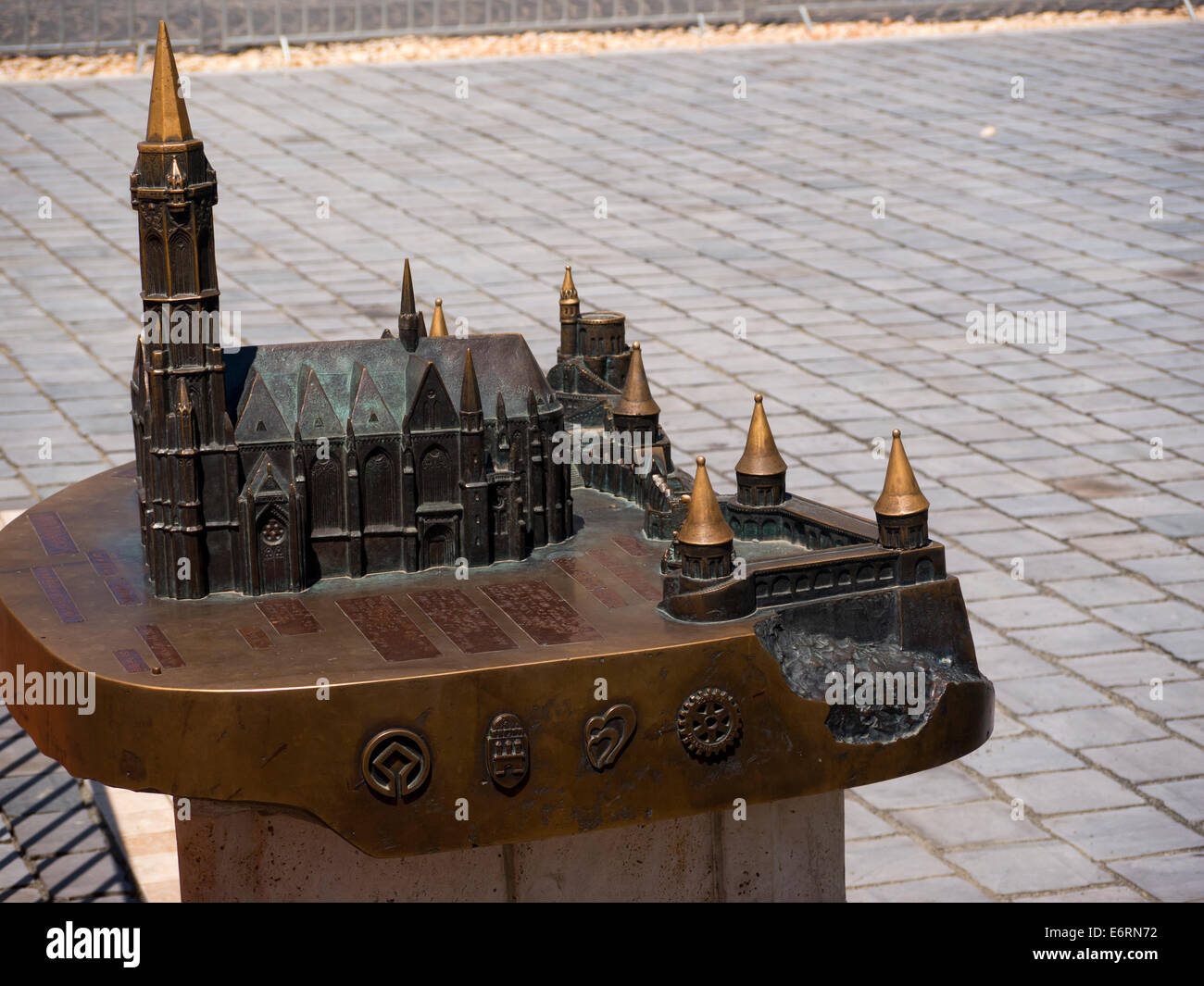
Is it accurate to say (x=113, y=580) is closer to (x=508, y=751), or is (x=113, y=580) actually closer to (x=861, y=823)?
(x=508, y=751)

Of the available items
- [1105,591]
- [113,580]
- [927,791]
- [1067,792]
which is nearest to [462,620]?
[113,580]

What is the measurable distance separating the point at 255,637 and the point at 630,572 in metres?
1.34

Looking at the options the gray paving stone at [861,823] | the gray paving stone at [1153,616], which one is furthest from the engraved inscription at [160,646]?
the gray paving stone at [1153,616]

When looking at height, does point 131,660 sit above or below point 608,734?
above

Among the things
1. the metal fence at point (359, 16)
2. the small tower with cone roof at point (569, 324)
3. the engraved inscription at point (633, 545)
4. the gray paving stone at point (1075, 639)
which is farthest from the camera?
the metal fence at point (359, 16)

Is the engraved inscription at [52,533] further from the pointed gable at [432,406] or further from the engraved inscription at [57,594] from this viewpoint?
the pointed gable at [432,406]

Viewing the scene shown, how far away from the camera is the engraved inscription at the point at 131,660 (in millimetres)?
5297

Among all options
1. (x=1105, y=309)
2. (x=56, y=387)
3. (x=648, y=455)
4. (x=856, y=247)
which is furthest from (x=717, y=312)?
(x=648, y=455)

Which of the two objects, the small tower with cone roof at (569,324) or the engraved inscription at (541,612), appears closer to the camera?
the engraved inscription at (541,612)

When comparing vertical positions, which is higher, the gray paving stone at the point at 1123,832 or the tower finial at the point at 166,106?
the tower finial at the point at 166,106

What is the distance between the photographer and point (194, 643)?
18.0 ft

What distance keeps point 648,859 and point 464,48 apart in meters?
18.4

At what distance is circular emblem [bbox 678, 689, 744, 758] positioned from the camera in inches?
219

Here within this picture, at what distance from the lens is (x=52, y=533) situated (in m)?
6.44
